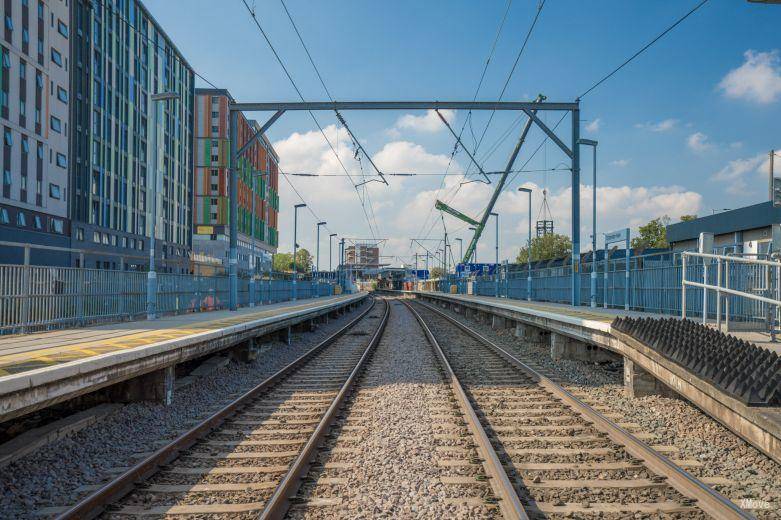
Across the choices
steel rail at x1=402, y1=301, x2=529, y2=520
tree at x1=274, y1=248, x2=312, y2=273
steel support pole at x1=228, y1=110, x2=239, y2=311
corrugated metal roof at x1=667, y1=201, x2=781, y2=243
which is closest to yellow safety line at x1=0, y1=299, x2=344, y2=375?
steel rail at x1=402, y1=301, x2=529, y2=520

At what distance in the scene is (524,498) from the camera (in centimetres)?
519

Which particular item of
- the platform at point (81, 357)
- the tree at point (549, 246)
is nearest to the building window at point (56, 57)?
the platform at point (81, 357)

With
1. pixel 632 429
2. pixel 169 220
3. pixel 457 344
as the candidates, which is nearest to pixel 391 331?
pixel 457 344

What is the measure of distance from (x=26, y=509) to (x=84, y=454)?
4.93ft

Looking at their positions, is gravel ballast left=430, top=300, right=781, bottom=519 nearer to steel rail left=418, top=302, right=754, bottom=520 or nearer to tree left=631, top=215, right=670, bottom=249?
steel rail left=418, top=302, right=754, bottom=520

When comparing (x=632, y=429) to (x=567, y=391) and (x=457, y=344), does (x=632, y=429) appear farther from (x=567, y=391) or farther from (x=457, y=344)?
(x=457, y=344)

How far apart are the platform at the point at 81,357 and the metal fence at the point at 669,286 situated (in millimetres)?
8212

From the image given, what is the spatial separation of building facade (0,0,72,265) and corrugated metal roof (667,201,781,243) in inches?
1632

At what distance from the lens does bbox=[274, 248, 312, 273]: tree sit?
149 metres

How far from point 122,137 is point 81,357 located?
180 ft

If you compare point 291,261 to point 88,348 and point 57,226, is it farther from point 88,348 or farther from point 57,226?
point 88,348

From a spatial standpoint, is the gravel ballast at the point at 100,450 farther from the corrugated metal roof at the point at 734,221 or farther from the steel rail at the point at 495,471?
the corrugated metal roof at the point at 734,221

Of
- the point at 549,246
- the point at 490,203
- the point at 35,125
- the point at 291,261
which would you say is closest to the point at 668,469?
the point at 490,203

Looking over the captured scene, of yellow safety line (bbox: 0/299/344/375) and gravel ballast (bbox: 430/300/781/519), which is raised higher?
yellow safety line (bbox: 0/299/344/375)
